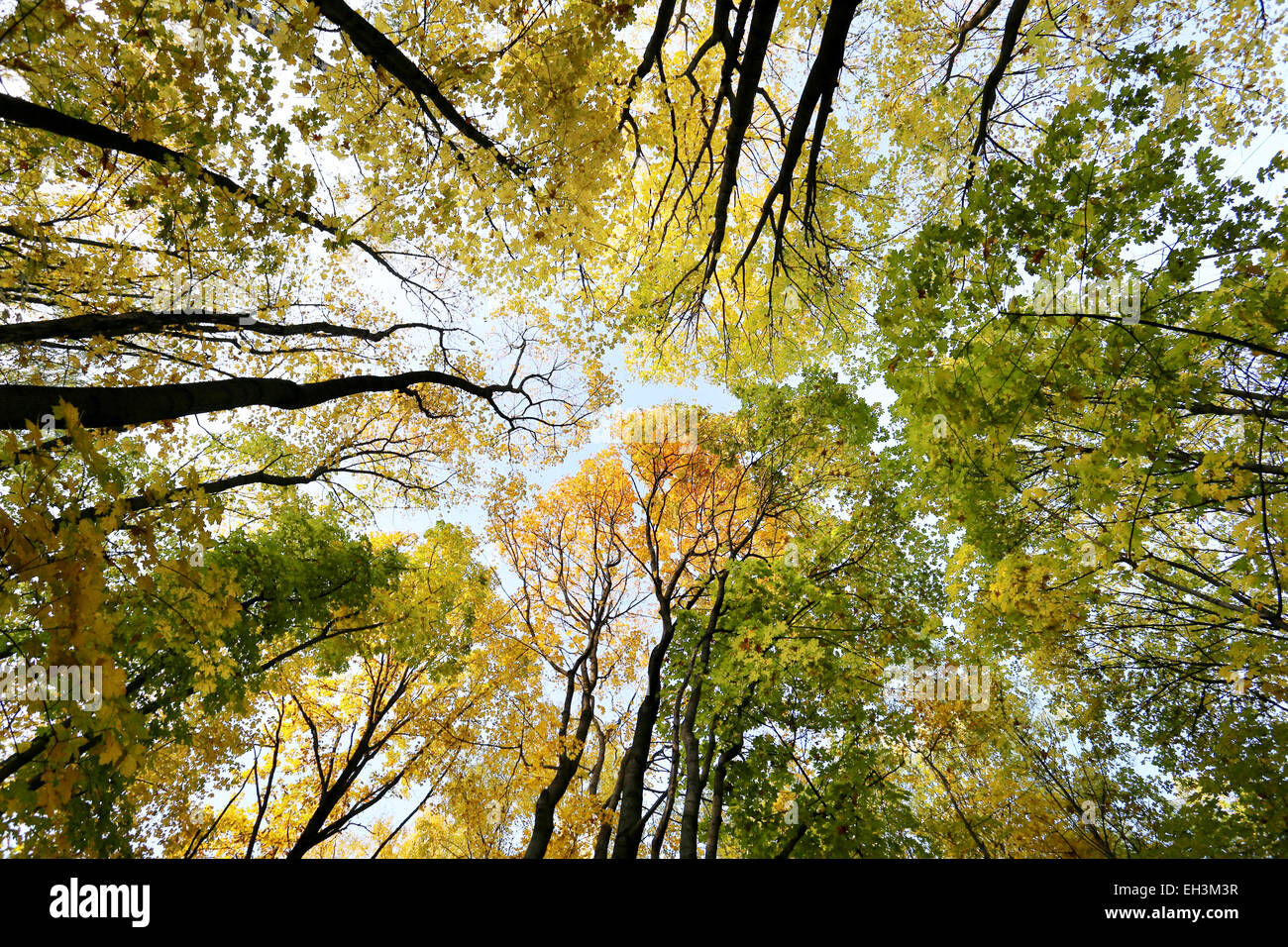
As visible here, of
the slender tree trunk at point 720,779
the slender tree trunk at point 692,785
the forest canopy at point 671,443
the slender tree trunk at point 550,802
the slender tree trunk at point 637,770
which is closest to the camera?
the forest canopy at point 671,443

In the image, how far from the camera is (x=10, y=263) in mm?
5887

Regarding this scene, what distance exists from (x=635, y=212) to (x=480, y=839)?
1398 centimetres

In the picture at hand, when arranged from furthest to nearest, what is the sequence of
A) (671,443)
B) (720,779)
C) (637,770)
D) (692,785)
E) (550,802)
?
(671,443) → (720,779) → (550,802) → (637,770) → (692,785)

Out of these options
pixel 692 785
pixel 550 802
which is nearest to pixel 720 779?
pixel 692 785

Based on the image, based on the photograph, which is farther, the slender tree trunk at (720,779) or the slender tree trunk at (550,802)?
the slender tree trunk at (550,802)

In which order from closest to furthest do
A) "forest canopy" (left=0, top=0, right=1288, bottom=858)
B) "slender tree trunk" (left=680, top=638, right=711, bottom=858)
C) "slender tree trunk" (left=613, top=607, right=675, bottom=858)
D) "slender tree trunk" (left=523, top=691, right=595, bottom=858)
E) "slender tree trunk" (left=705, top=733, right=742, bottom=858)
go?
"forest canopy" (left=0, top=0, right=1288, bottom=858) < "slender tree trunk" (left=680, top=638, right=711, bottom=858) < "slender tree trunk" (left=613, top=607, right=675, bottom=858) < "slender tree trunk" (left=705, top=733, right=742, bottom=858) < "slender tree trunk" (left=523, top=691, right=595, bottom=858)

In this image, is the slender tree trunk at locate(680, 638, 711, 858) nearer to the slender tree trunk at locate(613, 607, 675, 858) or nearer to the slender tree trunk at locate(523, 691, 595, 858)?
the slender tree trunk at locate(613, 607, 675, 858)

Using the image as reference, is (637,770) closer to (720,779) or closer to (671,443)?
(720,779)

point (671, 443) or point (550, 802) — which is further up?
point (671, 443)

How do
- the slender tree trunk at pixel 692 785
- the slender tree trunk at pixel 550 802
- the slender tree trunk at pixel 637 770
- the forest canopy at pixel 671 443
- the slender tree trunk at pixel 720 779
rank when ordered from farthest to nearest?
the slender tree trunk at pixel 550 802, the slender tree trunk at pixel 720 779, the slender tree trunk at pixel 637 770, the slender tree trunk at pixel 692 785, the forest canopy at pixel 671 443

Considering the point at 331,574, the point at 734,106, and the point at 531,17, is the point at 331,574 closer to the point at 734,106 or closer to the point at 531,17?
the point at 531,17

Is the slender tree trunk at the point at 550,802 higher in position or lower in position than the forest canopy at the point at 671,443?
lower

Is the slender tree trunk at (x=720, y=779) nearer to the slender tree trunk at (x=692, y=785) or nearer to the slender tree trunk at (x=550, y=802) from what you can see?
the slender tree trunk at (x=692, y=785)
